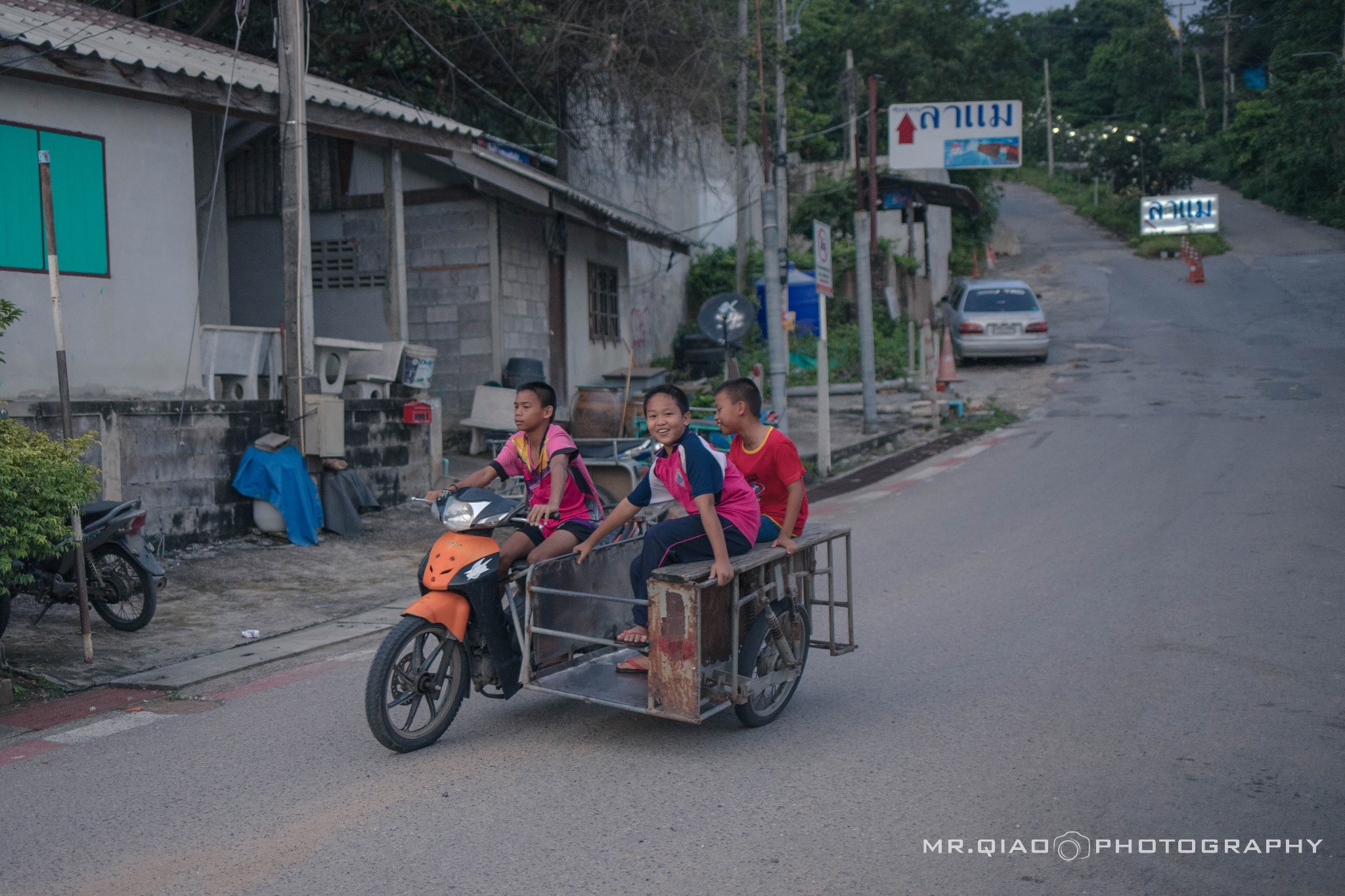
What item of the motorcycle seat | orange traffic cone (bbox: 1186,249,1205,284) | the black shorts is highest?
orange traffic cone (bbox: 1186,249,1205,284)

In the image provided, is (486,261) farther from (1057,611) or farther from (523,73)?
(1057,611)

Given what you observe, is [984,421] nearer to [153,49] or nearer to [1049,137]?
[153,49]

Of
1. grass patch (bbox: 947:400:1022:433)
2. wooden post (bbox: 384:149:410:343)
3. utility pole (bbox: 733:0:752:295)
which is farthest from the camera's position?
grass patch (bbox: 947:400:1022:433)

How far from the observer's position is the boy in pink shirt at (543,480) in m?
5.04

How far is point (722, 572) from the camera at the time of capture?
4539mm

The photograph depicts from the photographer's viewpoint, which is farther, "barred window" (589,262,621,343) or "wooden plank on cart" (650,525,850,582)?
"barred window" (589,262,621,343)

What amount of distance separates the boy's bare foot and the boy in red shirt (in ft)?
2.59

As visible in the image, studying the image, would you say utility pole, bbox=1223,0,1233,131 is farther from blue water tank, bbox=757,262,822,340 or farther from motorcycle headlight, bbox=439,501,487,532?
motorcycle headlight, bbox=439,501,487,532

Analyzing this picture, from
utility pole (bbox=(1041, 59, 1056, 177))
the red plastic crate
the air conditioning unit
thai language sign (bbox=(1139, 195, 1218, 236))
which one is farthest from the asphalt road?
utility pole (bbox=(1041, 59, 1056, 177))

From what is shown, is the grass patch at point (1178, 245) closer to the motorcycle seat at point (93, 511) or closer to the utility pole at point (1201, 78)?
the utility pole at point (1201, 78)

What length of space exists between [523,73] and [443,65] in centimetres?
126

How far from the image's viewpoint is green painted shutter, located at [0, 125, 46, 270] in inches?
361

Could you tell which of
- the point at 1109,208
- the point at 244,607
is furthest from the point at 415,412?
the point at 1109,208

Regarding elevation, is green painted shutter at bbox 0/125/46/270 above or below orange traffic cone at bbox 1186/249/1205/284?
below
